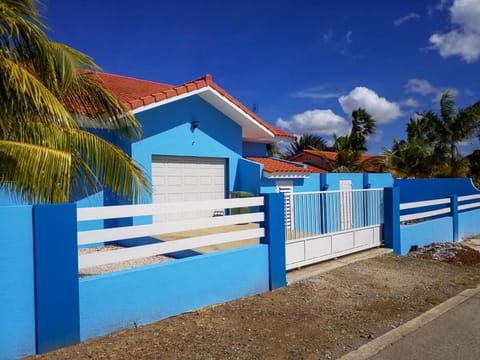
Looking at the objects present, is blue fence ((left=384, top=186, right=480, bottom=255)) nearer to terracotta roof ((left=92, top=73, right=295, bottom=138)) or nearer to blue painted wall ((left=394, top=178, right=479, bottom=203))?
blue painted wall ((left=394, top=178, right=479, bottom=203))

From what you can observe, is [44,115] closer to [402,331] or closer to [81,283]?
[81,283]

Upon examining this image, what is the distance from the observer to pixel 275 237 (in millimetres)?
6902

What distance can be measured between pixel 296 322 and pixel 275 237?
1.74 meters

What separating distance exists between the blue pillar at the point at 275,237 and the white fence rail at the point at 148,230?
110 millimetres

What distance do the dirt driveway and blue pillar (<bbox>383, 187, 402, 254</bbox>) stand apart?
207cm

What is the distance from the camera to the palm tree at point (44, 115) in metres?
4.69

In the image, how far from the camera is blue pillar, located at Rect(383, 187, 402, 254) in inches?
406

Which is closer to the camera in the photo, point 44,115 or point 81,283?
point 81,283

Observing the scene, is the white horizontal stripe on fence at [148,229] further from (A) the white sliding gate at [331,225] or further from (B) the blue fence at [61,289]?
(A) the white sliding gate at [331,225]

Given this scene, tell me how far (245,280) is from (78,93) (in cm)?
397

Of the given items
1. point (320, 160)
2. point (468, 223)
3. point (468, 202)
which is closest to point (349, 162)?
point (320, 160)

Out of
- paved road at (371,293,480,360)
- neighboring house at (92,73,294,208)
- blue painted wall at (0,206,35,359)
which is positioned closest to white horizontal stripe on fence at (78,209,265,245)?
blue painted wall at (0,206,35,359)

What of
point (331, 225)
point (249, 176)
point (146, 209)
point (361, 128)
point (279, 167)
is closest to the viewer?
point (146, 209)

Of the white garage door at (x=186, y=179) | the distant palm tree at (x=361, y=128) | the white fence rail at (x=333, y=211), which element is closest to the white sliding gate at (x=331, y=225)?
the white fence rail at (x=333, y=211)
